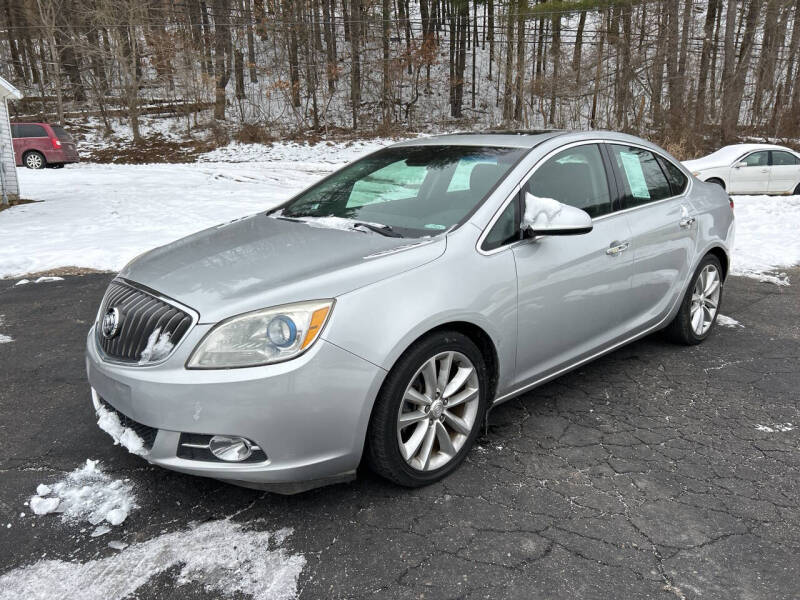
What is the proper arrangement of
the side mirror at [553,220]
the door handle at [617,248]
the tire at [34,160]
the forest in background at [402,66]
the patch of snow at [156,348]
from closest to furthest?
the patch of snow at [156,348] → the side mirror at [553,220] → the door handle at [617,248] → the tire at [34,160] → the forest in background at [402,66]

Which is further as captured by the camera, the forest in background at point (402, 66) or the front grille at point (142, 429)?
the forest in background at point (402, 66)

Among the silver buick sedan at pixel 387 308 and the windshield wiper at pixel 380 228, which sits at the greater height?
→ the windshield wiper at pixel 380 228

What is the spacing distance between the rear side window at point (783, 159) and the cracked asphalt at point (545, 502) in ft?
39.9

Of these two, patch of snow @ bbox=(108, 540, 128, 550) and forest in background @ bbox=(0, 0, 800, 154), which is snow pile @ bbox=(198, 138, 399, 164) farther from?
patch of snow @ bbox=(108, 540, 128, 550)

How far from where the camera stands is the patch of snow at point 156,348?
2451 millimetres

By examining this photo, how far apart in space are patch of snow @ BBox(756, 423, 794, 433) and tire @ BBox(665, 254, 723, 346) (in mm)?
1116

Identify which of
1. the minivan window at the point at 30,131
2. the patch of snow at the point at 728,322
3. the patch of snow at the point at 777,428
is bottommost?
the patch of snow at the point at 728,322

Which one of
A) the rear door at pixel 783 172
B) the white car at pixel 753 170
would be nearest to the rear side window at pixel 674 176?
the white car at pixel 753 170

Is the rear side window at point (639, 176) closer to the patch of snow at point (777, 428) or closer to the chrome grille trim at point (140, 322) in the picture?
the patch of snow at point (777, 428)

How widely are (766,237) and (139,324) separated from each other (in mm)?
8649

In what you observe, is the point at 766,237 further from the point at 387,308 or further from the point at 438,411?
the point at 387,308

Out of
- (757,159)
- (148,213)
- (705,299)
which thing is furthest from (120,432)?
(757,159)

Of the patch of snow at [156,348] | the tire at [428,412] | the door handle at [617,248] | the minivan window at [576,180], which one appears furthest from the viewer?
the door handle at [617,248]

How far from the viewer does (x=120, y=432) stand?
266cm
